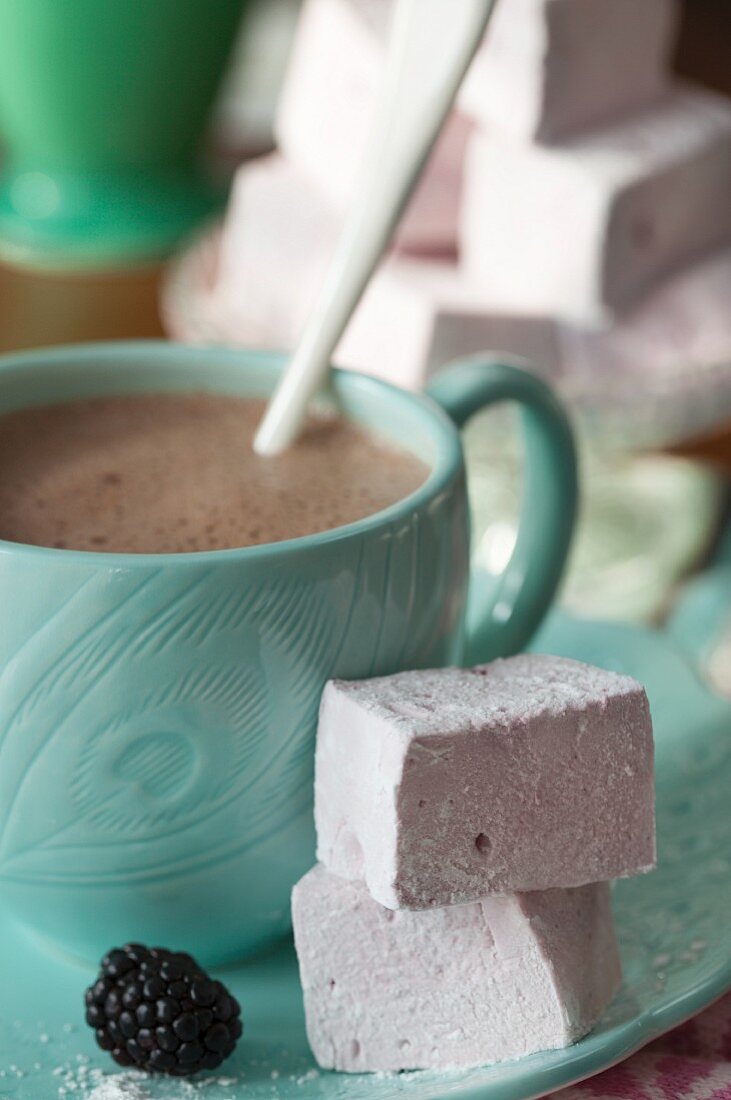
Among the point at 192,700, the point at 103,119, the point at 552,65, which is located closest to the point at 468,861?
the point at 192,700

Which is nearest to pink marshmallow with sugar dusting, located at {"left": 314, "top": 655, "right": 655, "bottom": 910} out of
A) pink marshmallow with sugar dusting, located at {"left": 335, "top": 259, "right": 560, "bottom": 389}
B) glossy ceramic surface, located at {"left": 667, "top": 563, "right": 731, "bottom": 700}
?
glossy ceramic surface, located at {"left": 667, "top": 563, "right": 731, "bottom": 700}

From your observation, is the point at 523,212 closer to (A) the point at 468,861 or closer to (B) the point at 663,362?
(B) the point at 663,362

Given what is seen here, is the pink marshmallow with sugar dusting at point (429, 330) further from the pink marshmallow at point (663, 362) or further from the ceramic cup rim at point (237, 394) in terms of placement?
the ceramic cup rim at point (237, 394)

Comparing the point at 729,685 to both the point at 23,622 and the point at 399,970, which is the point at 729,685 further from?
the point at 23,622

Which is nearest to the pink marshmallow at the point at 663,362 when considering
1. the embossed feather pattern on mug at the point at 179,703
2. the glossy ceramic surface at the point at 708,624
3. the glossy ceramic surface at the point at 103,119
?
the glossy ceramic surface at the point at 708,624

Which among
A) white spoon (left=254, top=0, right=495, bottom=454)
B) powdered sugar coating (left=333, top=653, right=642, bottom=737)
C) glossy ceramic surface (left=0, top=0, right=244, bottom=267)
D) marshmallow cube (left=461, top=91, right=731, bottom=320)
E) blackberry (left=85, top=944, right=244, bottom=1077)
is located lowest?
glossy ceramic surface (left=0, top=0, right=244, bottom=267)

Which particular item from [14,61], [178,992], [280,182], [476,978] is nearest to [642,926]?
[476,978]

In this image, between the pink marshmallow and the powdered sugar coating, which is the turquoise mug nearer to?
the powdered sugar coating
